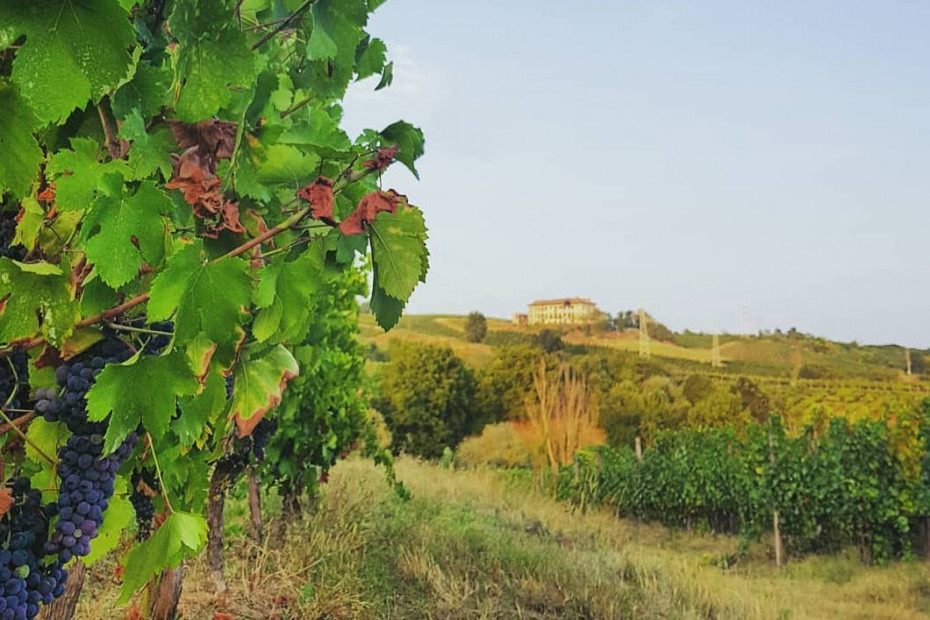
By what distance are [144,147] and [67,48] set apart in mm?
663

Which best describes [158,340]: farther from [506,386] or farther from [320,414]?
[506,386]

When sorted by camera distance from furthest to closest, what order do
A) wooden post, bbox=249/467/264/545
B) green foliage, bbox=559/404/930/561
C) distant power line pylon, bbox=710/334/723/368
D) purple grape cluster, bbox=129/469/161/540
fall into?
distant power line pylon, bbox=710/334/723/368, green foliage, bbox=559/404/930/561, wooden post, bbox=249/467/264/545, purple grape cluster, bbox=129/469/161/540

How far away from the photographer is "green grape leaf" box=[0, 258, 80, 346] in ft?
3.91

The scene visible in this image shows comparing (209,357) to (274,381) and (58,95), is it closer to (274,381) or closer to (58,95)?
(274,381)

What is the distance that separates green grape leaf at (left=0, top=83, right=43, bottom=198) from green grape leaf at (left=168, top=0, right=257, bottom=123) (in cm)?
48

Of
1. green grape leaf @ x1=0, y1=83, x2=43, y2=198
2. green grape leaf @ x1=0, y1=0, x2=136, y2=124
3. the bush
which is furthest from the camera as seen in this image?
the bush

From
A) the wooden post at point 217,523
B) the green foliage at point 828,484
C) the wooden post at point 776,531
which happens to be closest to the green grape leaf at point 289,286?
the wooden post at point 217,523

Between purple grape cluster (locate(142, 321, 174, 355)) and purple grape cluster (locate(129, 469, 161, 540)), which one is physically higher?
purple grape cluster (locate(142, 321, 174, 355))

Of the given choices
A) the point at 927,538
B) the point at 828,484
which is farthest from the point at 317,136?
the point at 927,538

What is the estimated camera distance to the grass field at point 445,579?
480cm

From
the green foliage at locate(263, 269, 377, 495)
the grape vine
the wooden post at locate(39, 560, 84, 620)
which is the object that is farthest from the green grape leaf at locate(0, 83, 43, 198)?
the green foliage at locate(263, 269, 377, 495)

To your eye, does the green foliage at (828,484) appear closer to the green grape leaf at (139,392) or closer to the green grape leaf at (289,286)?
the green grape leaf at (289,286)

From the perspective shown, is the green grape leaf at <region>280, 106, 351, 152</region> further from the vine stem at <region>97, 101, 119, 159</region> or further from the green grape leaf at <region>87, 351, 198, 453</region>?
the green grape leaf at <region>87, 351, 198, 453</region>

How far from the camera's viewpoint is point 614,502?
49.8ft
